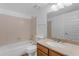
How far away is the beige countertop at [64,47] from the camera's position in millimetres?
1085

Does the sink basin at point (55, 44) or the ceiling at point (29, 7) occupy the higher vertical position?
the ceiling at point (29, 7)

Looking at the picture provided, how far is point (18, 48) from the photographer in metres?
1.24

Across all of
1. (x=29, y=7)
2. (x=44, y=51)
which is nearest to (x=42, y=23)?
(x=29, y=7)

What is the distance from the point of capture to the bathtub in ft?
3.82

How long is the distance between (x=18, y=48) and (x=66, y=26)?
0.73m

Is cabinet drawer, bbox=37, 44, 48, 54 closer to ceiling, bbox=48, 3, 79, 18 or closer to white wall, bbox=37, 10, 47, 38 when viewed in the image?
white wall, bbox=37, 10, 47, 38

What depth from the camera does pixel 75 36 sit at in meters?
1.14

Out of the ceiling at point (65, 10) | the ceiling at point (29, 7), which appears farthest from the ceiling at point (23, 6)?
the ceiling at point (65, 10)

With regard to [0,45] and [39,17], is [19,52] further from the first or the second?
[39,17]

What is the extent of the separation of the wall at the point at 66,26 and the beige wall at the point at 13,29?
0.38 meters

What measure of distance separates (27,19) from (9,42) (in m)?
0.40

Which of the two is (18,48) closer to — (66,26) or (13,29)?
(13,29)

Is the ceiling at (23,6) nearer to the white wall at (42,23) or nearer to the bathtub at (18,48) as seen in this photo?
the white wall at (42,23)

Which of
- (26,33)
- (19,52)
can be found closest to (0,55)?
(19,52)
